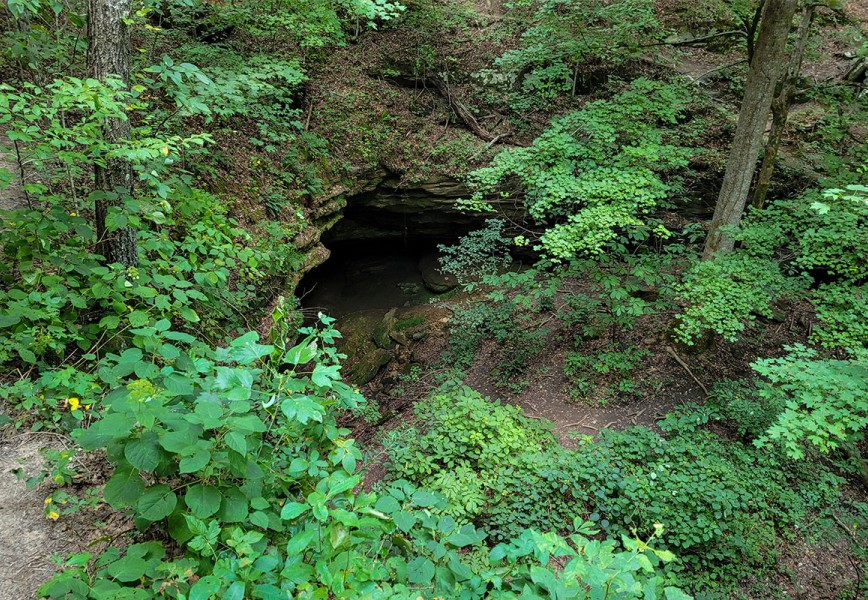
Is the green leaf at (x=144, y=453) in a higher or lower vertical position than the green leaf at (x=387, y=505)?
higher

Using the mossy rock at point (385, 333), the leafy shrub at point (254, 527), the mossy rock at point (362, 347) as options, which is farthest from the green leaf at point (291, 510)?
the mossy rock at point (385, 333)

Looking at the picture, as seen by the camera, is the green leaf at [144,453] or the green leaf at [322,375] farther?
the green leaf at [322,375]

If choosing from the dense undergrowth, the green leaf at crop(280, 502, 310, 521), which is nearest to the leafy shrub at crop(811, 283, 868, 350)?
the dense undergrowth

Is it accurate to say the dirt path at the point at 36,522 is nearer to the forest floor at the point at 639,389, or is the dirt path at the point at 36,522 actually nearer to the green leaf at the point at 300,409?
the green leaf at the point at 300,409

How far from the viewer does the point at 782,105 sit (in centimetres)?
673

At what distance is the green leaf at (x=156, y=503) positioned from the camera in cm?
183

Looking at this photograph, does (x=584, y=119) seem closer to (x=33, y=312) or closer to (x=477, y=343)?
(x=477, y=343)

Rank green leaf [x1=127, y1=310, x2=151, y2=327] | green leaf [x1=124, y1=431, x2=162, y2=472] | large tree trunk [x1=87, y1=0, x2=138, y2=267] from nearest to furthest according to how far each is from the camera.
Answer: green leaf [x1=124, y1=431, x2=162, y2=472], green leaf [x1=127, y1=310, x2=151, y2=327], large tree trunk [x1=87, y1=0, x2=138, y2=267]

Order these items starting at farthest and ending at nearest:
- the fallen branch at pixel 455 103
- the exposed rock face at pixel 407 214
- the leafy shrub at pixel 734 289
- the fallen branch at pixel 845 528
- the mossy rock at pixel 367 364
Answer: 1. the fallen branch at pixel 455 103
2. the exposed rock face at pixel 407 214
3. the mossy rock at pixel 367 364
4. the leafy shrub at pixel 734 289
5. the fallen branch at pixel 845 528

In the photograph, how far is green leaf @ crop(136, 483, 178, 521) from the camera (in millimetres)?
1829

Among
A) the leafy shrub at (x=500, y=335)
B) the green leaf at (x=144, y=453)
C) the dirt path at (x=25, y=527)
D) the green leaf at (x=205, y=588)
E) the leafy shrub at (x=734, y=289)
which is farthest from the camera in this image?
the leafy shrub at (x=500, y=335)

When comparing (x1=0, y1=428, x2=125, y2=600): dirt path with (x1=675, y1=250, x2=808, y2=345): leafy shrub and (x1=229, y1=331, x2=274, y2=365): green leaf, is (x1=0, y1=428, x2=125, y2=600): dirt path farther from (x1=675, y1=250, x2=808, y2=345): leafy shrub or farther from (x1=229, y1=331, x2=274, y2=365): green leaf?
(x1=675, y1=250, x2=808, y2=345): leafy shrub

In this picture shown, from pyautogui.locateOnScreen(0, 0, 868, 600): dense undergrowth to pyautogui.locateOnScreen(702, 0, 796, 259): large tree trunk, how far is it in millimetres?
530

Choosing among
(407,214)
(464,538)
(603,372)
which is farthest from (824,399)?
(407,214)
